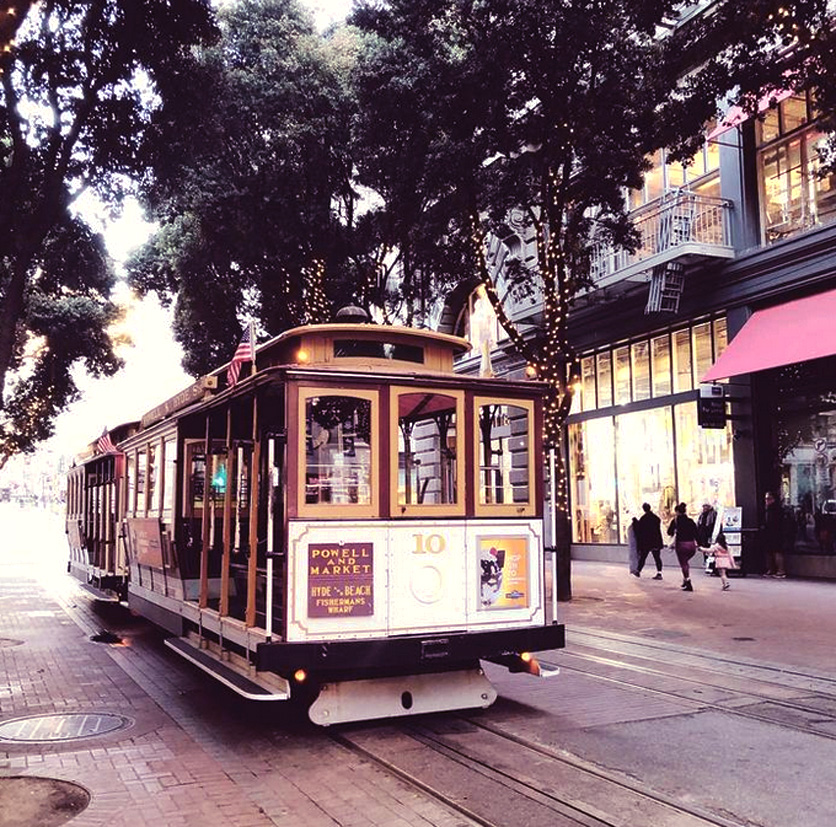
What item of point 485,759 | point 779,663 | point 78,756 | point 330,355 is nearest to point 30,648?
point 78,756

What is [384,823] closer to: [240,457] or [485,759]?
[485,759]

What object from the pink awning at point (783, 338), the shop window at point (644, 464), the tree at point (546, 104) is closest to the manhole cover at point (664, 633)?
the tree at point (546, 104)

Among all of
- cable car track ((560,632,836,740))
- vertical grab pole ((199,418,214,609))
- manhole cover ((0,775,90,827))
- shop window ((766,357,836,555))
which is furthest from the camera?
shop window ((766,357,836,555))

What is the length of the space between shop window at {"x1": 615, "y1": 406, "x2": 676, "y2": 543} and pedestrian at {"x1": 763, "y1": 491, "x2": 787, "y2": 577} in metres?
3.02

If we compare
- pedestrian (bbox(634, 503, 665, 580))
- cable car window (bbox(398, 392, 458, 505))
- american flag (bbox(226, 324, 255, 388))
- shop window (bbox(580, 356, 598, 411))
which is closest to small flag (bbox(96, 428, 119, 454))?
american flag (bbox(226, 324, 255, 388))

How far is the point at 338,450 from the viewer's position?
7.01 m

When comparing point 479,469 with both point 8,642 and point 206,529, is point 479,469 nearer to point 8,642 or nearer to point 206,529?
point 206,529

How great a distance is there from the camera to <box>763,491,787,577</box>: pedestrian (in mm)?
18094

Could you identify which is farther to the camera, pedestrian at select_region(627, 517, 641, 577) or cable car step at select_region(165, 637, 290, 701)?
pedestrian at select_region(627, 517, 641, 577)

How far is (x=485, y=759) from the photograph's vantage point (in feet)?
20.0

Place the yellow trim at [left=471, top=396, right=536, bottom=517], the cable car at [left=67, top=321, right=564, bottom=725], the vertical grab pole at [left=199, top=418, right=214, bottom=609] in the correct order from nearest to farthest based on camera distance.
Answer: the cable car at [left=67, top=321, right=564, bottom=725]
the yellow trim at [left=471, top=396, right=536, bottom=517]
the vertical grab pole at [left=199, top=418, right=214, bottom=609]

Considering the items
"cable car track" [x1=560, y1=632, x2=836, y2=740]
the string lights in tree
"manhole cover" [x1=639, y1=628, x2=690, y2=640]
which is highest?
the string lights in tree

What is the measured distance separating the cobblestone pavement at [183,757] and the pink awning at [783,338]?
11865mm

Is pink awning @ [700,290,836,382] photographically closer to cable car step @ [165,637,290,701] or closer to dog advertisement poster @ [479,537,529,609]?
dog advertisement poster @ [479,537,529,609]
